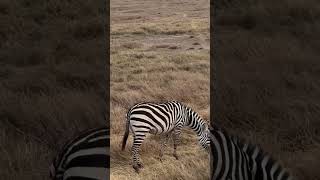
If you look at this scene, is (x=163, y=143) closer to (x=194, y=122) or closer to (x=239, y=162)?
(x=194, y=122)

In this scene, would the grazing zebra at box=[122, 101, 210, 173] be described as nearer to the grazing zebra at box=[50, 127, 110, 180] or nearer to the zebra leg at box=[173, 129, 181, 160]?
the zebra leg at box=[173, 129, 181, 160]

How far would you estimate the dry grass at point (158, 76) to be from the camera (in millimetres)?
6355

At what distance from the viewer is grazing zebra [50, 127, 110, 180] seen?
411 cm

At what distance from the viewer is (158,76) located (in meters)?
11.1

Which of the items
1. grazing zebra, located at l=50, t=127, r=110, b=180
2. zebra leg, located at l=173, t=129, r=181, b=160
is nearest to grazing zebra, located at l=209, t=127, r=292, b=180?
grazing zebra, located at l=50, t=127, r=110, b=180

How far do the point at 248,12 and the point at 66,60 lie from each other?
19.6 ft

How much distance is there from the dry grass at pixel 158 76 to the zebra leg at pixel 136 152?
7 centimetres

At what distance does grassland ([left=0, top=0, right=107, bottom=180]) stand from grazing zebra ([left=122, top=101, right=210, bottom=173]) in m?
0.97

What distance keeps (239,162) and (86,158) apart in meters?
1.12

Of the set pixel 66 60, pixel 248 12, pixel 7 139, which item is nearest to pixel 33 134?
pixel 7 139

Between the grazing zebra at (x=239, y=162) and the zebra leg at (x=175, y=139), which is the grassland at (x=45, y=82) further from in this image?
the grazing zebra at (x=239, y=162)

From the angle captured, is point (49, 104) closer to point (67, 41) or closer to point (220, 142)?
point (220, 142)

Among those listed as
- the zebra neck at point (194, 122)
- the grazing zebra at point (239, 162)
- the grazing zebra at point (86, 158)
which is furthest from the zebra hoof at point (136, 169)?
the grazing zebra at point (86, 158)

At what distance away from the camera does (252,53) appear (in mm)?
12164
